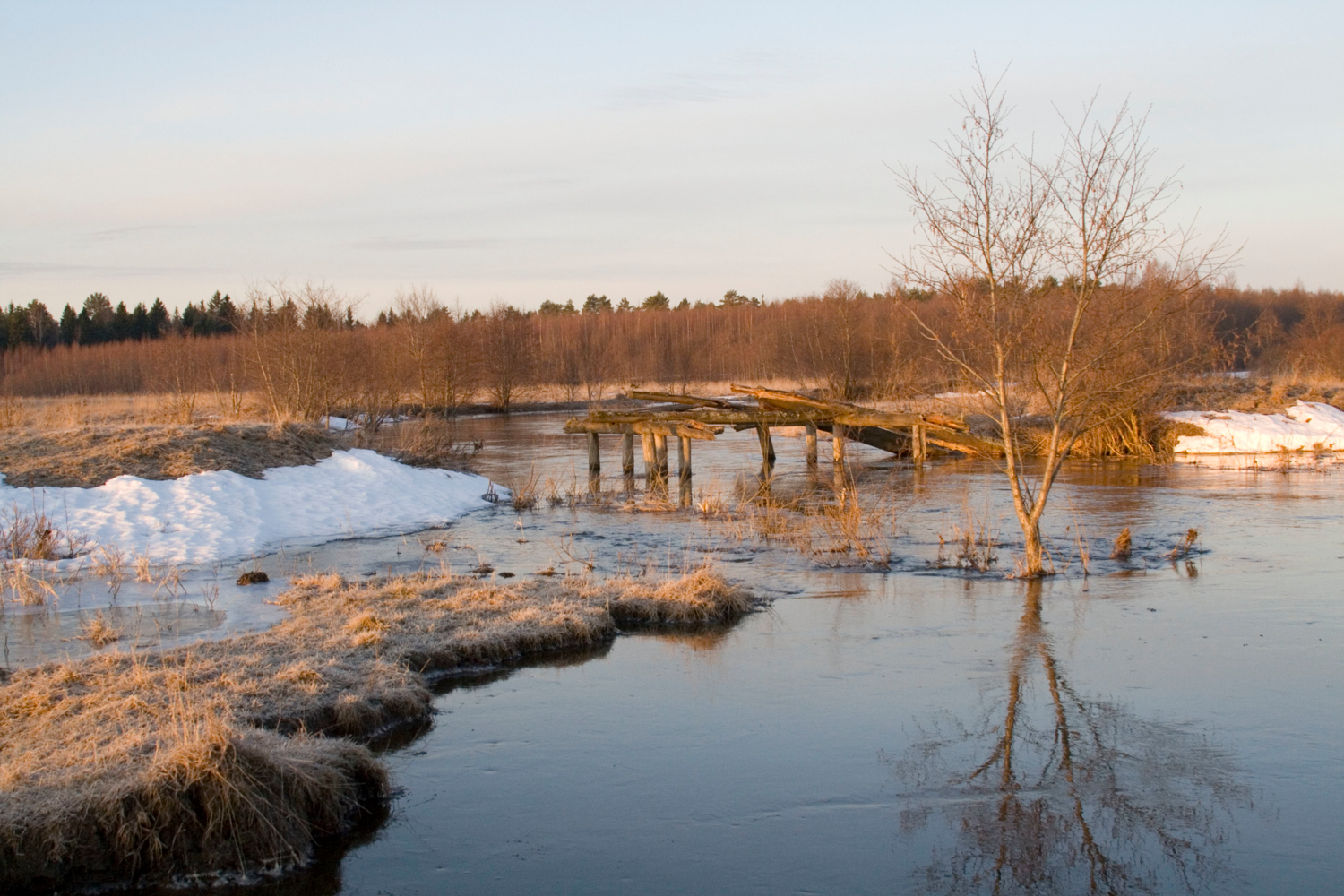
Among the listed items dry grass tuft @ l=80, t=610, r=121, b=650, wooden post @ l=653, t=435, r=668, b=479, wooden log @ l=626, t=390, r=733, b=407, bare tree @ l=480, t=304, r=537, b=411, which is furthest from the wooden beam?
bare tree @ l=480, t=304, r=537, b=411

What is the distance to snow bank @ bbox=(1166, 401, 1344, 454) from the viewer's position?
26500 millimetres

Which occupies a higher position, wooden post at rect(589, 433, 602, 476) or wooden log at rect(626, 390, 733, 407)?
wooden log at rect(626, 390, 733, 407)

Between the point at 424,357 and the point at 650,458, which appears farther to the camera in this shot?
the point at 424,357

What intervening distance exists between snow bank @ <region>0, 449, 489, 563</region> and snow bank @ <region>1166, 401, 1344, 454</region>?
721 inches

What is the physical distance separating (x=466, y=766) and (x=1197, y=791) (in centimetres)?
437

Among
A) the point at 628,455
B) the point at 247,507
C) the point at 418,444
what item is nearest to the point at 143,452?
the point at 247,507

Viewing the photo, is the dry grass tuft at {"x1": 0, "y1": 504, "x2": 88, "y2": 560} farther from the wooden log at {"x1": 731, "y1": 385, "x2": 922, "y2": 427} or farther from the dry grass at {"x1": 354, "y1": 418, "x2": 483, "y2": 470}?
the wooden log at {"x1": 731, "y1": 385, "x2": 922, "y2": 427}

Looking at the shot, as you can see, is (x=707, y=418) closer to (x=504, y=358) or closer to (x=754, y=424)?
(x=754, y=424)

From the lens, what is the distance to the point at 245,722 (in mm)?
6699

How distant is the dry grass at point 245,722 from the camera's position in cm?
524

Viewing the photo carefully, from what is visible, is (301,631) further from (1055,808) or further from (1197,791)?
(1197,791)

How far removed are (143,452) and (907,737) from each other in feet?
45.9

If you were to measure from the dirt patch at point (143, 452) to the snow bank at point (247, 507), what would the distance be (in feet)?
1.08

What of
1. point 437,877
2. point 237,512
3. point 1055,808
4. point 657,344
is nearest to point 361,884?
point 437,877
